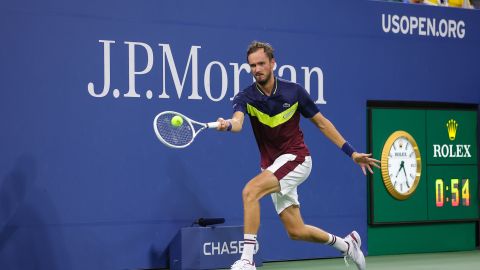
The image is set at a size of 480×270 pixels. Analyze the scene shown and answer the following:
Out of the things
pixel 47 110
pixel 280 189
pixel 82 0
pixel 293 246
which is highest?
pixel 82 0

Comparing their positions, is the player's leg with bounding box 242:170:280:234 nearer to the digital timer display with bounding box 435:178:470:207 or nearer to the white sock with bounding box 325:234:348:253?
the white sock with bounding box 325:234:348:253

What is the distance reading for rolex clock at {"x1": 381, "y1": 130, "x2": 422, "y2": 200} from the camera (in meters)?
8.91

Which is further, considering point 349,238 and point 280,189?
point 349,238

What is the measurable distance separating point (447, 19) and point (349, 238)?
3341 millimetres

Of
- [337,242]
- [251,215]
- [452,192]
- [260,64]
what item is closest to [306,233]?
[337,242]

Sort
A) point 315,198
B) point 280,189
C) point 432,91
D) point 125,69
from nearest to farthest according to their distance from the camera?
1. point 280,189
2. point 125,69
3. point 315,198
4. point 432,91

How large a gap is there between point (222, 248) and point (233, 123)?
6.08ft

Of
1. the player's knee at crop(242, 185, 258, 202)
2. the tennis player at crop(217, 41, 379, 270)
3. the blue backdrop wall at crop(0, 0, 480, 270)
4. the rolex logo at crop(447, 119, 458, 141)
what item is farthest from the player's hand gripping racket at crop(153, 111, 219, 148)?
the rolex logo at crop(447, 119, 458, 141)

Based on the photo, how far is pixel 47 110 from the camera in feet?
23.1

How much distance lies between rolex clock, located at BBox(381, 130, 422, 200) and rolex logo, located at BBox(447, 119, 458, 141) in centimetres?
46

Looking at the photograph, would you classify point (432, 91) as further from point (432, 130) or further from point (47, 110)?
point (47, 110)

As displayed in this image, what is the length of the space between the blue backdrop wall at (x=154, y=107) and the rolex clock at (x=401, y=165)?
0.88 ft

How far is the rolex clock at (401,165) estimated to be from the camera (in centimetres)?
891

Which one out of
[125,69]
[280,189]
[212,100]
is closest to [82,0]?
[125,69]
